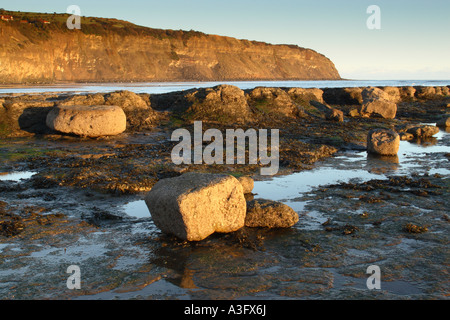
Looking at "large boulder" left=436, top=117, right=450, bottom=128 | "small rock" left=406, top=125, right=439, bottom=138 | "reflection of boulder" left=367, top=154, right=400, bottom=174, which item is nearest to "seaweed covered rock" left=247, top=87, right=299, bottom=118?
"small rock" left=406, top=125, right=439, bottom=138

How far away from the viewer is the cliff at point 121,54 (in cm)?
6775

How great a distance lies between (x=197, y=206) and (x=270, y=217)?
4.71 feet

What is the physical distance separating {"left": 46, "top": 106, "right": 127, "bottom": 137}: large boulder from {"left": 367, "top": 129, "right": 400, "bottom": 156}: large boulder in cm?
893

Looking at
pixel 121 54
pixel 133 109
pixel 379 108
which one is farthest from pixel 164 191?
pixel 121 54

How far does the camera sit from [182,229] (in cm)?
596

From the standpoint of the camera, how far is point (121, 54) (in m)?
92.4

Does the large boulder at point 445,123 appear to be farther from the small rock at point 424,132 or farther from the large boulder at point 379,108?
the small rock at point 424,132

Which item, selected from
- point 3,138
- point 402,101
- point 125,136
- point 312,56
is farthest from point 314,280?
point 312,56

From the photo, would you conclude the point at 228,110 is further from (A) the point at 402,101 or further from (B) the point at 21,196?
(A) the point at 402,101

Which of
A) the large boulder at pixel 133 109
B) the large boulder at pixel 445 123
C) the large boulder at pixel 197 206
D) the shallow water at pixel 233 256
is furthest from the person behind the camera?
the large boulder at pixel 445 123

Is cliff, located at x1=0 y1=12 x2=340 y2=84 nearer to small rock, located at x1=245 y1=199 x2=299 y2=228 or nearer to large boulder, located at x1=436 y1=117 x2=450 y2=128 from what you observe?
large boulder, located at x1=436 y1=117 x2=450 y2=128

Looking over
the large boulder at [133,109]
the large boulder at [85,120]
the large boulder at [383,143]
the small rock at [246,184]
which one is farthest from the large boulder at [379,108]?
the small rock at [246,184]

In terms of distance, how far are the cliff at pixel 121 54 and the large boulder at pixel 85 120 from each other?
181ft

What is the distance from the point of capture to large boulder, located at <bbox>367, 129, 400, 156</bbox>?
13.1 m
